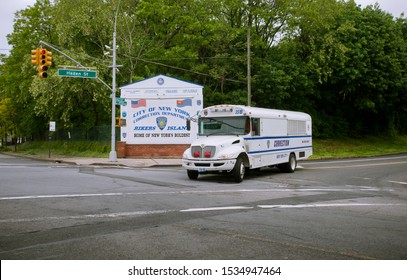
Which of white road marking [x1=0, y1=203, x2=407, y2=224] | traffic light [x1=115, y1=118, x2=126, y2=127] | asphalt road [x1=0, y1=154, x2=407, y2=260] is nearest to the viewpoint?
asphalt road [x1=0, y1=154, x2=407, y2=260]

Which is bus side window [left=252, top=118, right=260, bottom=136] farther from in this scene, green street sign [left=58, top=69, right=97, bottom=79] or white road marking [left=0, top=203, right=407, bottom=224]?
green street sign [left=58, top=69, right=97, bottom=79]

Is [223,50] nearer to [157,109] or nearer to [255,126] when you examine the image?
[157,109]

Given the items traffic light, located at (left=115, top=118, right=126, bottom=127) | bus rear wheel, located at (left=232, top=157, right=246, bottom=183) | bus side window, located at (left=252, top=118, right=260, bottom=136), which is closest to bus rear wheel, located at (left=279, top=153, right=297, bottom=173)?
bus side window, located at (left=252, top=118, right=260, bottom=136)

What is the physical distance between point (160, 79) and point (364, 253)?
24.7 meters

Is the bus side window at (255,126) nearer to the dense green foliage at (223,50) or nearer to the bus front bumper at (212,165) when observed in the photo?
the bus front bumper at (212,165)

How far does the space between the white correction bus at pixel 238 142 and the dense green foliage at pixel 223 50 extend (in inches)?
698

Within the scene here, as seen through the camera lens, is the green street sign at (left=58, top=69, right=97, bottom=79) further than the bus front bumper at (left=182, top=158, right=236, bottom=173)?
Yes

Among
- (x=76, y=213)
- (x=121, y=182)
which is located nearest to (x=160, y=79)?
(x=121, y=182)

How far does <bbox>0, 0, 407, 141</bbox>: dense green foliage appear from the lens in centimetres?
3634

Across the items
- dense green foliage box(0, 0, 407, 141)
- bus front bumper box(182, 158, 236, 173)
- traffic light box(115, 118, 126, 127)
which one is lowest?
bus front bumper box(182, 158, 236, 173)

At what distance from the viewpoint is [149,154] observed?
28891 mm

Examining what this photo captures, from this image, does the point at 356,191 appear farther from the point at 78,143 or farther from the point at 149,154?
the point at 78,143

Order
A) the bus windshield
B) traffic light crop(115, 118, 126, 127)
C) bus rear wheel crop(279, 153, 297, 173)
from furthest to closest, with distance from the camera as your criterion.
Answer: traffic light crop(115, 118, 126, 127) → bus rear wheel crop(279, 153, 297, 173) → the bus windshield

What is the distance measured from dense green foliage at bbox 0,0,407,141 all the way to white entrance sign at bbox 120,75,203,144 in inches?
258
